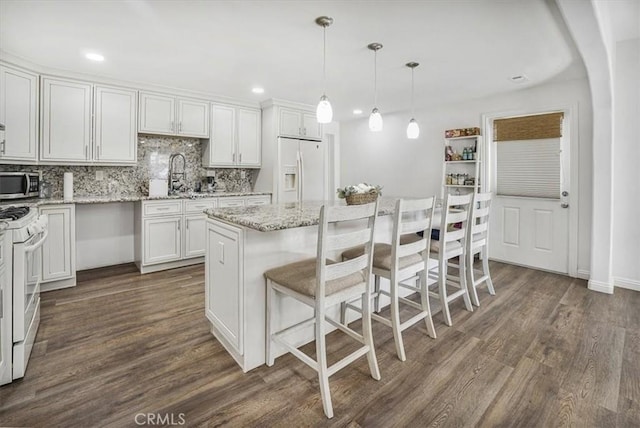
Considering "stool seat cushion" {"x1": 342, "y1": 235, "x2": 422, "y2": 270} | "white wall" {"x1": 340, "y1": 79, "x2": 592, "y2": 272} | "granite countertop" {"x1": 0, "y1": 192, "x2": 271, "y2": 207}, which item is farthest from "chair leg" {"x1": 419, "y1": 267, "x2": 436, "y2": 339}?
"granite countertop" {"x1": 0, "y1": 192, "x2": 271, "y2": 207}

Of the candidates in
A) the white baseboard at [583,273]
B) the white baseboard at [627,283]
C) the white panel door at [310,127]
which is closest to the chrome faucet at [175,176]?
the white panel door at [310,127]

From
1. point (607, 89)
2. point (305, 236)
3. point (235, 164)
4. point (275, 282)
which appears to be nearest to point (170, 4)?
point (305, 236)

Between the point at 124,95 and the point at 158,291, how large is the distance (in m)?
2.41

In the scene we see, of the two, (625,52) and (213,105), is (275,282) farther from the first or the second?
(625,52)

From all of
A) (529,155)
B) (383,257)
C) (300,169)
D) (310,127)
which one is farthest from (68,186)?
(529,155)

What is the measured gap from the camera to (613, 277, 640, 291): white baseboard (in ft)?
11.2

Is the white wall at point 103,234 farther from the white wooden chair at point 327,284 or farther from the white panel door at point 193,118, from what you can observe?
the white wooden chair at point 327,284

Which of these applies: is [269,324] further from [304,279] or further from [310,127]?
[310,127]

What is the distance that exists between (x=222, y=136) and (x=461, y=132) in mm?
3442

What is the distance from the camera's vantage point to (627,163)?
3375 millimetres

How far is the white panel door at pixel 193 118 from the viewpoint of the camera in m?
4.36

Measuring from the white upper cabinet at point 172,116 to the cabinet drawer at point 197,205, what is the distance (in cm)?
95

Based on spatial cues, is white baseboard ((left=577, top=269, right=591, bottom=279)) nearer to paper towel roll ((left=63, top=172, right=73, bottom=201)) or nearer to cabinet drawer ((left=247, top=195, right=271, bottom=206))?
cabinet drawer ((left=247, top=195, right=271, bottom=206))

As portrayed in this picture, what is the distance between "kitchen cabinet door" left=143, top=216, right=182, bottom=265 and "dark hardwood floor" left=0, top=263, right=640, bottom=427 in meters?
1.04
